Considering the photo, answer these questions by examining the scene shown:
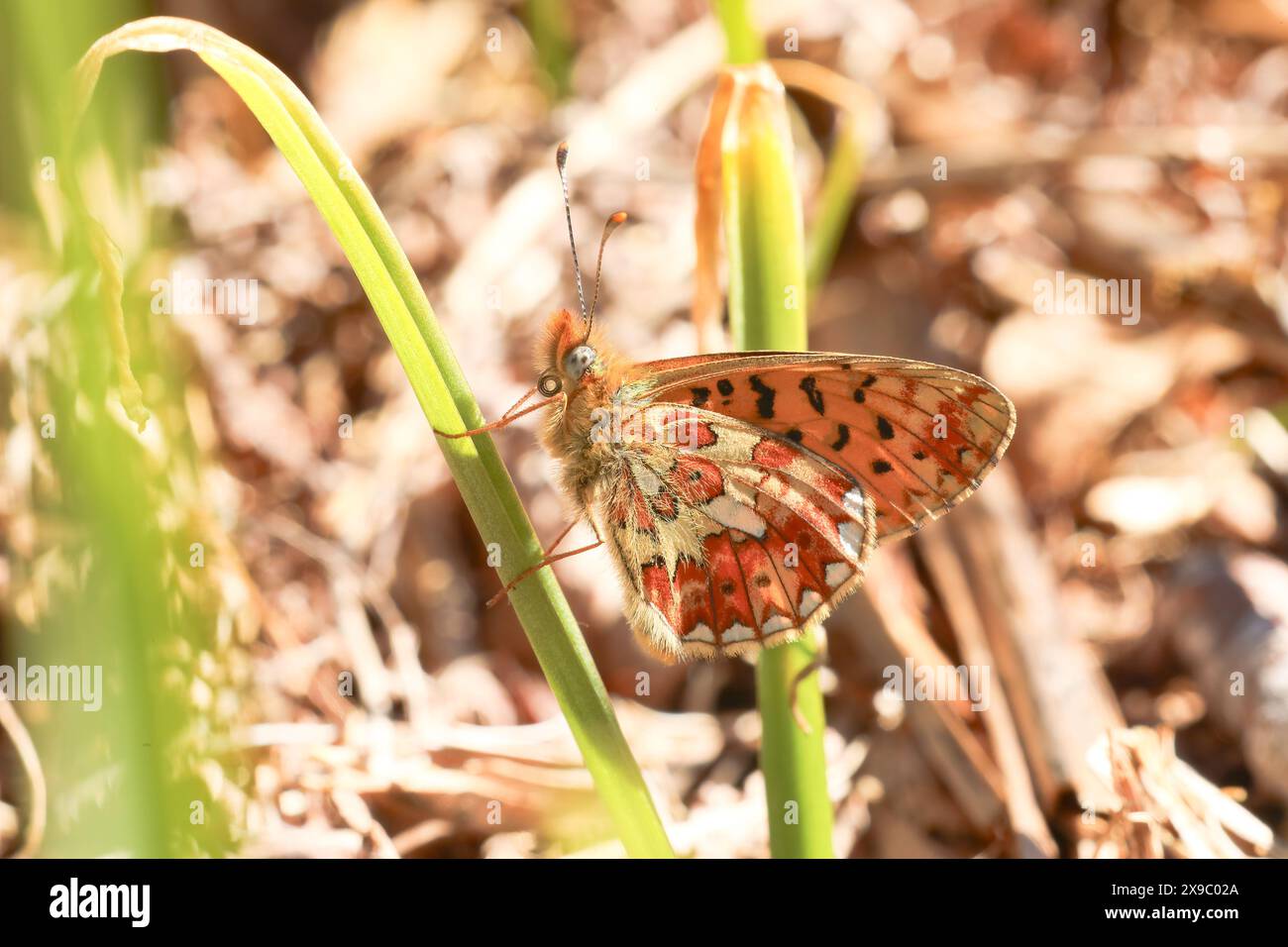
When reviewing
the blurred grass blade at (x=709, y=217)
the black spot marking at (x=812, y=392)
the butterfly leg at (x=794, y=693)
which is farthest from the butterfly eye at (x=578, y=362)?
the butterfly leg at (x=794, y=693)

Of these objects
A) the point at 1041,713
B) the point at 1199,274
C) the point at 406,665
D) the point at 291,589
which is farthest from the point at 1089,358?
the point at 291,589

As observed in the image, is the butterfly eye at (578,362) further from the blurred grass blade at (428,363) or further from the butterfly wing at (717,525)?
the blurred grass blade at (428,363)

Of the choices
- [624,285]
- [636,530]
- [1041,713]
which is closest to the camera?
[636,530]

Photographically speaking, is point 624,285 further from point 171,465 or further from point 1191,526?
point 171,465

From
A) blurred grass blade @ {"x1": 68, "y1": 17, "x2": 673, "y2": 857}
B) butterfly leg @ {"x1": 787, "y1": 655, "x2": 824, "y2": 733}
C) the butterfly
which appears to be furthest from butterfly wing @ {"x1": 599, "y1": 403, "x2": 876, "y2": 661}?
blurred grass blade @ {"x1": 68, "y1": 17, "x2": 673, "y2": 857}

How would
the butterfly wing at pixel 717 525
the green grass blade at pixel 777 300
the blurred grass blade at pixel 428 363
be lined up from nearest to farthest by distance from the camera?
the blurred grass blade at pixel 428 363 → the green grass blade at pixel 777 300 → the butterfly wing at pixel 717 525

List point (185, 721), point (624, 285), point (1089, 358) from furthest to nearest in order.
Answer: point (624, 285) < point (1089, 358) < point (185, 721)

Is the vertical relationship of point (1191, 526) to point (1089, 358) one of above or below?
below
